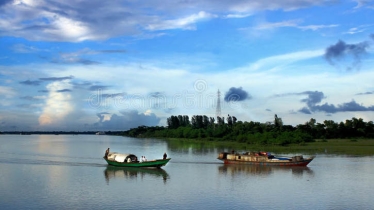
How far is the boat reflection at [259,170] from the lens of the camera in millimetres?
31234

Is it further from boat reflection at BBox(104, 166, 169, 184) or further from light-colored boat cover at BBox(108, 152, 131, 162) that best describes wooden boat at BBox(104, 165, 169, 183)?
light-colored boat cover at BBox(108, 152, 131, 162)

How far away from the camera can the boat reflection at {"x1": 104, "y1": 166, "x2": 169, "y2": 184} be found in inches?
1156

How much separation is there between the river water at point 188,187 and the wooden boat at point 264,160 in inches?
34.6

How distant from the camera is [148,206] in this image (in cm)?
1892

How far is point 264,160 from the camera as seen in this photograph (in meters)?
35.6

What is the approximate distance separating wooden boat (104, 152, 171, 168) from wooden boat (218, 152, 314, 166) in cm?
695

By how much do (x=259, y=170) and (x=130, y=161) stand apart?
10.8 metres

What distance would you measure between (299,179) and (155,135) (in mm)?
117398

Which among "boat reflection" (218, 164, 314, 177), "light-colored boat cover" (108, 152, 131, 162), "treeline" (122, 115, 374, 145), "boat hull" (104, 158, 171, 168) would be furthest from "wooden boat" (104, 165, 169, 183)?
"treeline" (122, 115, 374, 145)

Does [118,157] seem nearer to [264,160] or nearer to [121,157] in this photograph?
[121,157]

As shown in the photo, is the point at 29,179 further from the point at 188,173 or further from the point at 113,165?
the point at 188,173

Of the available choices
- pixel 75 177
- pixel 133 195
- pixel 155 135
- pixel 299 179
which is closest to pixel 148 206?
pixel 133 195

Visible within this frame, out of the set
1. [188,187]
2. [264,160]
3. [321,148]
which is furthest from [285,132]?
[188,187]

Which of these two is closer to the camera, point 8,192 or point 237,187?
point 8,192
